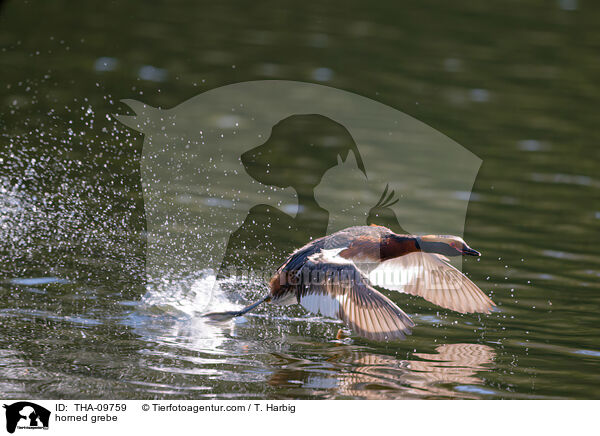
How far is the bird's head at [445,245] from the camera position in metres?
6.91

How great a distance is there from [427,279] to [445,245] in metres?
0.59

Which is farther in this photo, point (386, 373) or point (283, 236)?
point (283, 236)

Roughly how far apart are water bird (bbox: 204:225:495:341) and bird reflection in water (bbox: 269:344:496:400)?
0.29 metres

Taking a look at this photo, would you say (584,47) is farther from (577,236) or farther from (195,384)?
(195,384)

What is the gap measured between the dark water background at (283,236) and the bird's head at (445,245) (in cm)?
65

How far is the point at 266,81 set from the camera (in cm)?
1273

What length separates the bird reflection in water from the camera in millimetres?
5562

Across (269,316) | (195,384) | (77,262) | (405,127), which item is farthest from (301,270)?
(405,127)

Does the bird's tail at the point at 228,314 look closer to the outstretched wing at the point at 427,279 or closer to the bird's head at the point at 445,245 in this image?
the outstretched wing at the point at 427,279

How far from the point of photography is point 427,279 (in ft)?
24.4
